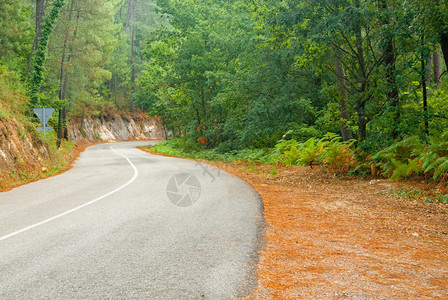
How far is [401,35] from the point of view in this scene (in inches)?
347

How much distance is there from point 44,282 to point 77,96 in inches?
1523

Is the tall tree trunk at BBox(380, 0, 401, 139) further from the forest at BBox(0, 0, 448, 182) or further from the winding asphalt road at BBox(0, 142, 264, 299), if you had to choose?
the winding asphalt road at BBox(0, 142, 264, 299)

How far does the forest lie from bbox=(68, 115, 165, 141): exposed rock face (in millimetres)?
9436

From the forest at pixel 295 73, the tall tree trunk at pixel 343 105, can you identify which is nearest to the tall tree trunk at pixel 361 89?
the forest at pixel 295 73

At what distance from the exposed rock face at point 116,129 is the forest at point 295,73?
944 cm

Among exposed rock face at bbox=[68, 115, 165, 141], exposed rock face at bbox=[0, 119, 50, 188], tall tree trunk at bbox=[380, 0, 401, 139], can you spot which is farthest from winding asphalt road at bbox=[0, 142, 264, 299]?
exposed rock face at bbox=[68, 115, 165, 141]

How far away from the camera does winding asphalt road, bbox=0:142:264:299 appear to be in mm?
3402

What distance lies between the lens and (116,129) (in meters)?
57.1

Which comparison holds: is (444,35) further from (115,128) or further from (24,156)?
(115,128)

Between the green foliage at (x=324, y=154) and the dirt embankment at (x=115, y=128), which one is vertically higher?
the dirt embankment at (x=115, y=128)

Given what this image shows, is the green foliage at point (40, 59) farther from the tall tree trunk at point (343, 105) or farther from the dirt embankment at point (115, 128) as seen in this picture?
the dirt embankment at point (115, 128)

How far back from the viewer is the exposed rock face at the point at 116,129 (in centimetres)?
4750

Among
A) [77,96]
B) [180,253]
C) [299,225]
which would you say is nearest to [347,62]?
[299,225]

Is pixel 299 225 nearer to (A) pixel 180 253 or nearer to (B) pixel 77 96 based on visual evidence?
(A) pixel 180 253
